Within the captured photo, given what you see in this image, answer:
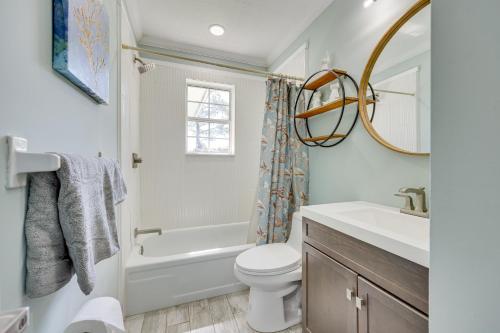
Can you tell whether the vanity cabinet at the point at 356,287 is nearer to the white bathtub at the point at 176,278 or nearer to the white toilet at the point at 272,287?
the white toilet at the point at 272,287

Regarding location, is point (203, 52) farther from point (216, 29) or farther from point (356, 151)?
point (356, 151)

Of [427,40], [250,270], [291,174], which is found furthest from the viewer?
[291,174]

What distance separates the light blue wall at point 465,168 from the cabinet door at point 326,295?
21.3 inches

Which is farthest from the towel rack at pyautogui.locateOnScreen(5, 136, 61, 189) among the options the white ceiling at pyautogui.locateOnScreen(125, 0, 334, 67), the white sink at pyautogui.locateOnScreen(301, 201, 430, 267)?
the white ceiling at pyautogui.locateOnScreen(125, 0, 334, 67)

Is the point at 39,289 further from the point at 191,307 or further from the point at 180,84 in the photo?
the point at 180,84

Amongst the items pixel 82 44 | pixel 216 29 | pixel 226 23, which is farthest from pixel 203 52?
pixel 82 44

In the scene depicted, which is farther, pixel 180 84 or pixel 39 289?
pixel 180 84

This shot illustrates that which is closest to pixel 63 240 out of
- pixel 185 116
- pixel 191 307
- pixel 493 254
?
pixel 493 254

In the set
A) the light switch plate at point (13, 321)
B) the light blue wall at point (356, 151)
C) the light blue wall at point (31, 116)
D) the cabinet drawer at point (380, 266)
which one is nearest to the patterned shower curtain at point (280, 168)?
the light blue wall at point (356, 151)

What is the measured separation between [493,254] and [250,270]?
1200 mm

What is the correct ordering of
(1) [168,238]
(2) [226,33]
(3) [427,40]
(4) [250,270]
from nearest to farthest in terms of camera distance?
1. (3) [427,40]
2. (4) [250,270]
3. (2) [226,33]
4. (1) [168,238]

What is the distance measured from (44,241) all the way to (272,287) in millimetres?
1246

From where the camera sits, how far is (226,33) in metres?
2.16

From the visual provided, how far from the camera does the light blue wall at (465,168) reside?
1.25 ft
